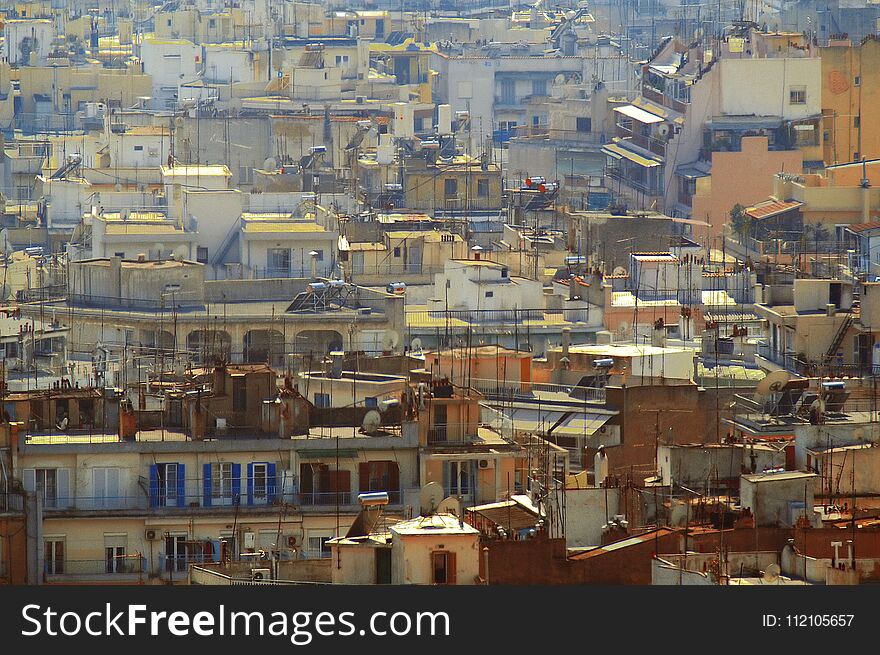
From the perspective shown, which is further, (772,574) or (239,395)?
(239,395)

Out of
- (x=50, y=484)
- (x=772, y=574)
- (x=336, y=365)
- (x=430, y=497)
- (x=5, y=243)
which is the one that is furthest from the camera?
(x=5, y=243)

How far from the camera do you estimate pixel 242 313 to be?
126ft

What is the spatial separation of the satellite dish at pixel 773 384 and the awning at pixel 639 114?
30.2 m

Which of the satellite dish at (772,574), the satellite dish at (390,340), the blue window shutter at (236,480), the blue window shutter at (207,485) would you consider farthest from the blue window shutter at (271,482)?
the satellite dish at (390,340)

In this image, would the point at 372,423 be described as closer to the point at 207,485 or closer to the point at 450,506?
the point at 207,485

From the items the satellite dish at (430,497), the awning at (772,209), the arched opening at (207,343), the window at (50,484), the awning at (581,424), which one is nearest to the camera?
the satellite dish at (430,497)

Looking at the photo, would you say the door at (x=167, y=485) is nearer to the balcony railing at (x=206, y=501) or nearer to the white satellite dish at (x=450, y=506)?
the balcony railing at (x=206, y=501)

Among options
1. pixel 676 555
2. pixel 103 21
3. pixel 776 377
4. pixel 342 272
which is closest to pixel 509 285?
pixel 342 272

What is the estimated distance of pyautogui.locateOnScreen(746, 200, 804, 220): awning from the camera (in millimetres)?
47031

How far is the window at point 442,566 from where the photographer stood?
2211 centimetres

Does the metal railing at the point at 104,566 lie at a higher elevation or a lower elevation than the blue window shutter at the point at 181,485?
lower

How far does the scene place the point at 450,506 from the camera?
989 inches

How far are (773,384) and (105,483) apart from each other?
6095 millimetres

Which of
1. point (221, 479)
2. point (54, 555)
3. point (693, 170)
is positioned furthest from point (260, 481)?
point (693, 170)
